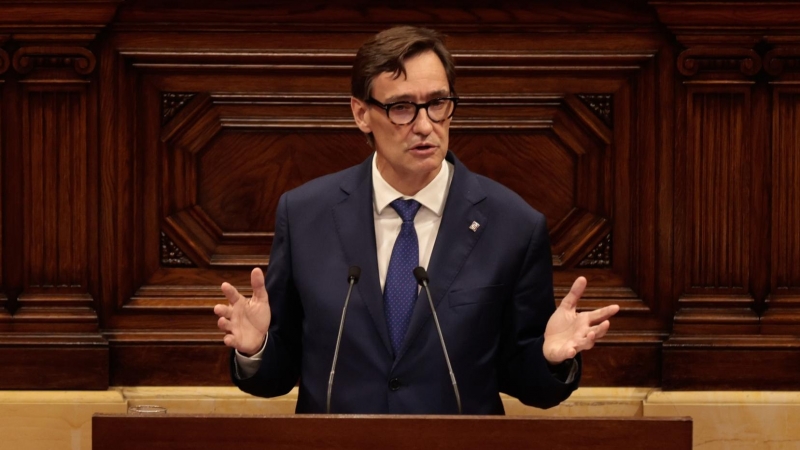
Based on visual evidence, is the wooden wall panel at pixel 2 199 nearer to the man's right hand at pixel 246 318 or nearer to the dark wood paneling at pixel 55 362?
the dark wood paneling at pixel 55 362

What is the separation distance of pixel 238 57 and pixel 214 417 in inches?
82.2

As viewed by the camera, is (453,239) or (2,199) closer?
(453,239)

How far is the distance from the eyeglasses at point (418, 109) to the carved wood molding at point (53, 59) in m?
1.49

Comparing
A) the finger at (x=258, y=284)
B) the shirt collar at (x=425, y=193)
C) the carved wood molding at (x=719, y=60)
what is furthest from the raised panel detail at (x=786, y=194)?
the finger at (x=258, y=284)

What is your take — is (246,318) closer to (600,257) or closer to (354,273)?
(354,273)

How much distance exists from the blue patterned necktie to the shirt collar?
91mm

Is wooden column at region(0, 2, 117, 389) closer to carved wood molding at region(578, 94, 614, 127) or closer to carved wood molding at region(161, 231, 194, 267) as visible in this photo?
carved wood molding at region(161, 231, 194, 267)

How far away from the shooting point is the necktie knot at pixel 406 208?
2.59 meters

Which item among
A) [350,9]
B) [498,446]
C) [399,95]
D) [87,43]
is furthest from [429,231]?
[87,43]

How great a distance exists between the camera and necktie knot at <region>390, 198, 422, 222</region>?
2.59 metres

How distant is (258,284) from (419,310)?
1.11 feet

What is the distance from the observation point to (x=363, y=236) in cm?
257

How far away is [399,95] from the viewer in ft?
8.41

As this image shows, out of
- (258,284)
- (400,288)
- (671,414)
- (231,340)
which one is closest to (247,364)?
(231,340)
